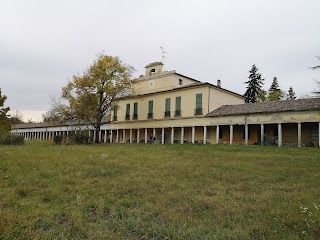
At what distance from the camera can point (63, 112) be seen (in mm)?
35312

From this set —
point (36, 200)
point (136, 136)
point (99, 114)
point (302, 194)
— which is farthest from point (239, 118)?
point (36, 200)

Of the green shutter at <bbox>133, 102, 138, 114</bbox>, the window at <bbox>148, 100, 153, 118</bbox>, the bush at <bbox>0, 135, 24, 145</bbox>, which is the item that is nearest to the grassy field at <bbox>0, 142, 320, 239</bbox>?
the bush at <bbox>0, 135, 24, 145</bbox>

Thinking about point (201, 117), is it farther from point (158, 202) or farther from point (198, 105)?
point (158, 202)

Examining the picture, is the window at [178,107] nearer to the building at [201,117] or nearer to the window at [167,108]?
the building at [201,117]

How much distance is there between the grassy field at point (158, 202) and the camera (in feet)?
16.3

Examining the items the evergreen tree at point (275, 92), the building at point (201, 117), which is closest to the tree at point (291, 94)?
the evergreen tree at point (275, 92)

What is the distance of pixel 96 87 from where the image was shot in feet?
115

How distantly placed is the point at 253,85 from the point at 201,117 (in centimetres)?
2670

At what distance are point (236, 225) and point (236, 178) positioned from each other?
176 inches

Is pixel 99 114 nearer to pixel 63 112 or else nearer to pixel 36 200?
pixel 63 112

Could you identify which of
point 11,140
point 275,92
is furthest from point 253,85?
point 11,140

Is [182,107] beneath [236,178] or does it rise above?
above

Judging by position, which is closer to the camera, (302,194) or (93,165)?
(302,194)

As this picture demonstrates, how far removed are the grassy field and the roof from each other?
1622cm
